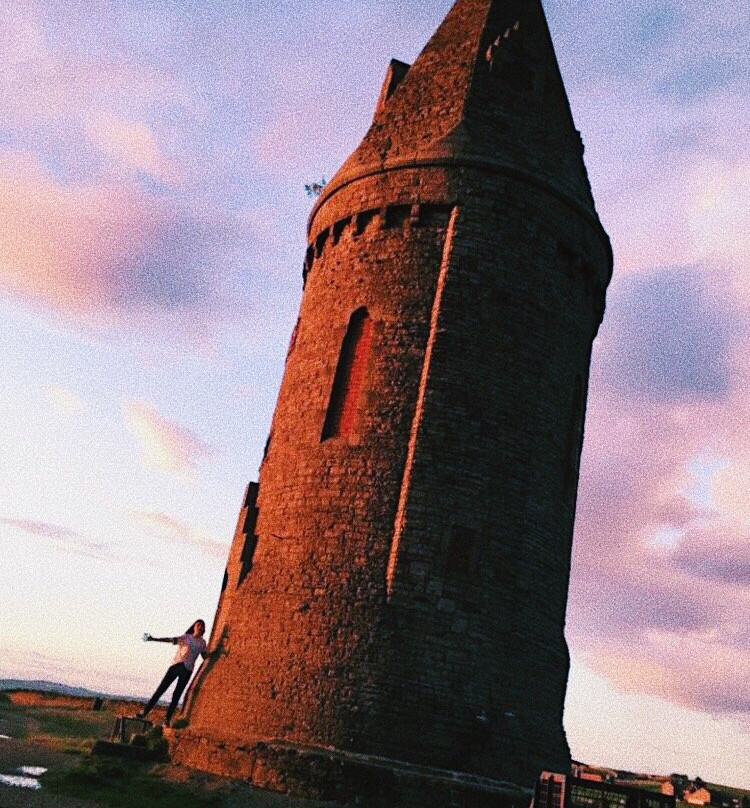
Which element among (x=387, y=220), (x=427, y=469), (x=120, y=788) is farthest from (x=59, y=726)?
(x=387, y=220)

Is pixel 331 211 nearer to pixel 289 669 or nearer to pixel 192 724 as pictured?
pixel 289 669

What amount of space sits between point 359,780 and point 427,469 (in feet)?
14.2

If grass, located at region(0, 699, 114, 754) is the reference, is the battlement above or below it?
above

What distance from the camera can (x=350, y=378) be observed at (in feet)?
47.2

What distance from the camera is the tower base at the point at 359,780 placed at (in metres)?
11.1

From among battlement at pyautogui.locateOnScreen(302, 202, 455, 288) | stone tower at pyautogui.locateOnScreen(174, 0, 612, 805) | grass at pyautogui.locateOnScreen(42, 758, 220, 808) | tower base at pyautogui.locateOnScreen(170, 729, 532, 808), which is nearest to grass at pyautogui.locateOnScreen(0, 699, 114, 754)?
grass at pyautogui.locateOnScreen(42, 758, 220, 808)

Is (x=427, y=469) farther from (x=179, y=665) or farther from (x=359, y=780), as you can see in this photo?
(x=179, y=665)

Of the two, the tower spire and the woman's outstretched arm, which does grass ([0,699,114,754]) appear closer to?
the woman's outstretched arm

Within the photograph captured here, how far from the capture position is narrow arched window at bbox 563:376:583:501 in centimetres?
1496

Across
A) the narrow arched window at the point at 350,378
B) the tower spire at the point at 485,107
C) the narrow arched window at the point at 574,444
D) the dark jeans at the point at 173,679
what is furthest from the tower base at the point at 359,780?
the tower spire at the point at 485,107

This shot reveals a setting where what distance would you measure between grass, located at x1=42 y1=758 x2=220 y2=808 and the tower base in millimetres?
763

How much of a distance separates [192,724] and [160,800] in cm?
297

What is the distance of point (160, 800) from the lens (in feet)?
35.0

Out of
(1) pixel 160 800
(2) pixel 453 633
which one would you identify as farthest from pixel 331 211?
(1) pixel 160 800
